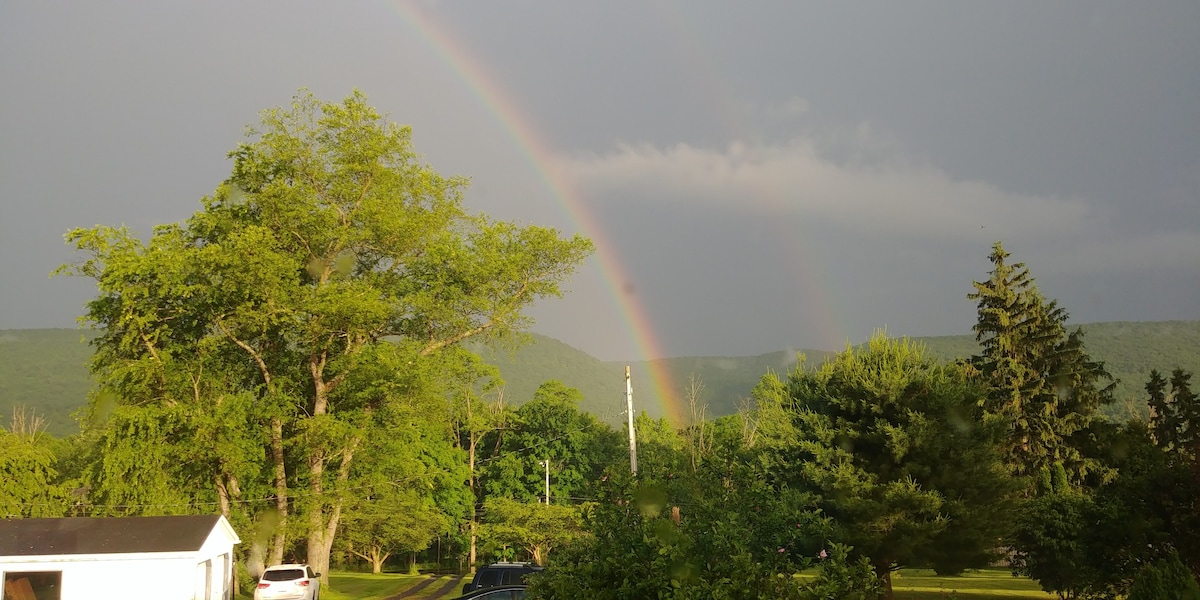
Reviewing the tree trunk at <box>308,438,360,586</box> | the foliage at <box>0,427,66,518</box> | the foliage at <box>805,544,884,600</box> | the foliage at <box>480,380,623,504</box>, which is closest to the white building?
the tree trunk at <box>308,438,360,586</box>

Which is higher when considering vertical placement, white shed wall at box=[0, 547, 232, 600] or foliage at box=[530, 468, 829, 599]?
foliage at box=[530, 468, 829, 599]

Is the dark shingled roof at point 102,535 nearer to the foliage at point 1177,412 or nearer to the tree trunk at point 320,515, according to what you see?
the tree trunk at point 320,515

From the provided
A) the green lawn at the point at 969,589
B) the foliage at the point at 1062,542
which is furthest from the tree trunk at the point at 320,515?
the foliage at the point at 1062,542

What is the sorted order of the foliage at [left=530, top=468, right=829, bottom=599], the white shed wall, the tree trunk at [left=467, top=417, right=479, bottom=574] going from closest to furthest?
1. the foliage at [left=530, top=468, right=829, bottom=599]
2. the white shed wall
3. the tree trunk at [left=467, top=417, right=479, bottom=574]

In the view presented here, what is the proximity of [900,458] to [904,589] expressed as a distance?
43.9 ft

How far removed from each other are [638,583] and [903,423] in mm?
23639

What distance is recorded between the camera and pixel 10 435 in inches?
1980

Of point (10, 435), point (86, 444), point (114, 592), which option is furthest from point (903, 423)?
point (86, 444)

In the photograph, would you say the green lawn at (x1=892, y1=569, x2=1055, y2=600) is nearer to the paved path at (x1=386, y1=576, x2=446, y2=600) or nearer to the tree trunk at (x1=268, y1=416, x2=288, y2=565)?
the paved path at (x1=386, y1=576, x2=446, y2=600)

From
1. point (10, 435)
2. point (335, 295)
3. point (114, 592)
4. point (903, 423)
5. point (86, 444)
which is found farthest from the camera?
point (86, 444)

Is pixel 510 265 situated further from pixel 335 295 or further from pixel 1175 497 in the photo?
pixel 1175 497

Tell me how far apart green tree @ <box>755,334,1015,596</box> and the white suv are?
1578cm

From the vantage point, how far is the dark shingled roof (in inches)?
1079

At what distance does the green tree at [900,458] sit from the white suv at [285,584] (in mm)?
15780
